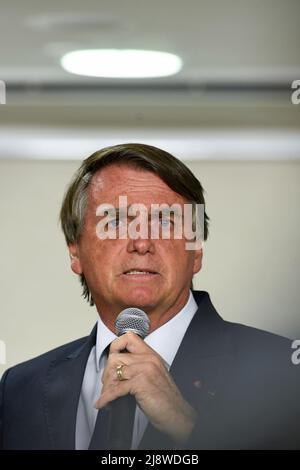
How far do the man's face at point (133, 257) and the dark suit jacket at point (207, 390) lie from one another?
13cm

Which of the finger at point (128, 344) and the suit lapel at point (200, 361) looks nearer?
the finger at point (128, 344)

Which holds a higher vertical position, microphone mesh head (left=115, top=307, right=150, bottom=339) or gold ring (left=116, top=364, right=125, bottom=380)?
microphone mesh head (left=115, top=307, right=150, bottom=339)

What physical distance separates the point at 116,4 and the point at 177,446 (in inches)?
62.3

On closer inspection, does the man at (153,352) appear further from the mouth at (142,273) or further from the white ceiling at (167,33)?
the white ceiling at (167,33)

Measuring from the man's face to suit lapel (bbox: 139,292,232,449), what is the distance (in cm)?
12

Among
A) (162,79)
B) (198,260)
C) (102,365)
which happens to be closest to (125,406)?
(102,365)

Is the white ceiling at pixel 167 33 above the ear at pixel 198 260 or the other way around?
above

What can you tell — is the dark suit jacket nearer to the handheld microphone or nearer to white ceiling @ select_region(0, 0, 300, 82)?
the handheld microphone

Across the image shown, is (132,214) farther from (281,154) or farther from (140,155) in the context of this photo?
(281,154)

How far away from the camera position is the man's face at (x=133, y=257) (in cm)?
301

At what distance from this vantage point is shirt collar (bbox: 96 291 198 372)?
119 inches

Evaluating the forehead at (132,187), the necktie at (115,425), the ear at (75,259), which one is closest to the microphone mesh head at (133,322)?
the necktie at (115,425)

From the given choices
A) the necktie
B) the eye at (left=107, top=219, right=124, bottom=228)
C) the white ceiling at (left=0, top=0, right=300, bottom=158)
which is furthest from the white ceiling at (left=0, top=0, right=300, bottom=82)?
the necktie

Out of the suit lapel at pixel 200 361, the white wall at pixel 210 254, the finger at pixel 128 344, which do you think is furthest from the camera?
the white wall at pixel 210 254
